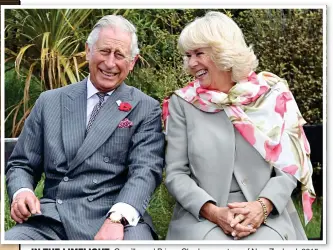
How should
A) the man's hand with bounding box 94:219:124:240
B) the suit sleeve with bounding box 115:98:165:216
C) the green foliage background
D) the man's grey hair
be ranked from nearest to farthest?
the man's hand with bounding box 94:219:124:240
the suit sleeve with bounding box 115:98:165:216
the man's grey hair
the green foliage background

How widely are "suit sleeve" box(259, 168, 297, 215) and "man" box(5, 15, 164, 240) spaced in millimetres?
588

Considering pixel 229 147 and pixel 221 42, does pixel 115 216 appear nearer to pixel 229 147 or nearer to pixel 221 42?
pixel 229 147

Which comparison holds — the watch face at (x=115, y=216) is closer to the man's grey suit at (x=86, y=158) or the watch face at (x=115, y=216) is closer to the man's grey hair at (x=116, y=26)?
the man's grey suit at (x=86, y=158)

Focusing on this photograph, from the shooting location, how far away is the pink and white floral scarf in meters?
4.09

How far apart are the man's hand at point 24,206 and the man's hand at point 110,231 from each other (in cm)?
34

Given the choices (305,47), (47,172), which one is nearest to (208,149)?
(47,172)

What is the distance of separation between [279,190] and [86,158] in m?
1.04

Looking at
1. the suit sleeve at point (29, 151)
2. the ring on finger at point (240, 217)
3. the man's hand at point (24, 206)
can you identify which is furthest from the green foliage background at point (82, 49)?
the man's hand at point (24, 206)

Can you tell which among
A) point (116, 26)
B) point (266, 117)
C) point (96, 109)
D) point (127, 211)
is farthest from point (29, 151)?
point (266, 117)

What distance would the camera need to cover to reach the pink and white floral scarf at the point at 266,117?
4.09 m

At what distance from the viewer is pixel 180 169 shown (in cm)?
410

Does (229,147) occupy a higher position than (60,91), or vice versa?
(60,91)

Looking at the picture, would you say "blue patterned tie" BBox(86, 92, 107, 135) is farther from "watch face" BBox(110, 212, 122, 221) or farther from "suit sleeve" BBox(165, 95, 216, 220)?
"watch face" BBox(110, 212, 122, 221)

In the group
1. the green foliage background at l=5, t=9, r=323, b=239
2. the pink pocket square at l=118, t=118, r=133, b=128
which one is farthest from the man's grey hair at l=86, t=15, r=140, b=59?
the green foliage background at l=5, t=9, r=323, b=239
